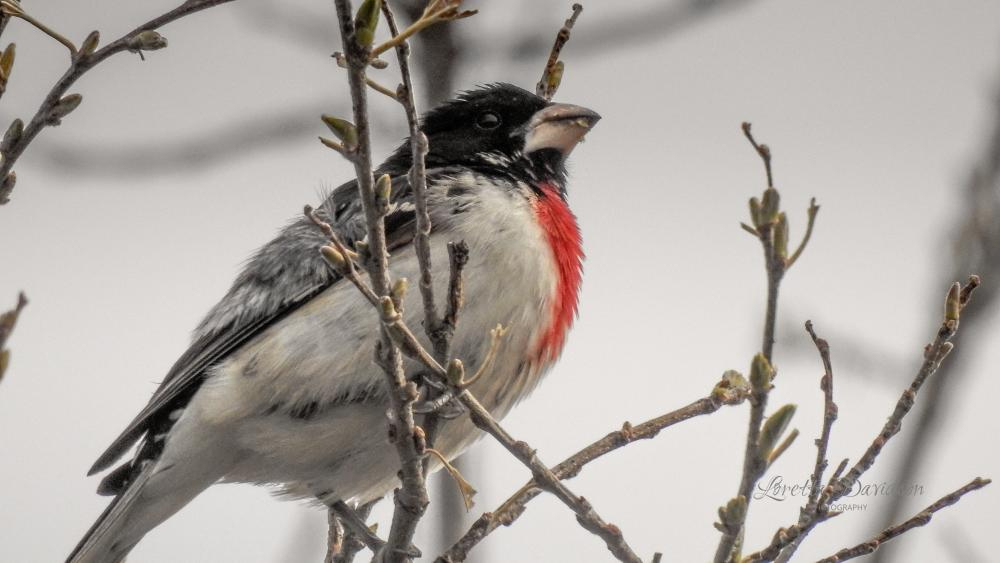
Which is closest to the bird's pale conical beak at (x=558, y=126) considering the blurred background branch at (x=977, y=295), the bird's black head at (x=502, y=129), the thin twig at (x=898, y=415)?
the bird's black head at (x=502, y=129)

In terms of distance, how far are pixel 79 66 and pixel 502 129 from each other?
3.05 m

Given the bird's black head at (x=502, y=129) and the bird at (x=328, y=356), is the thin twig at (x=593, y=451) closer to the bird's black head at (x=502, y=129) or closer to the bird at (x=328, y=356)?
the bird at (x=328, y=356)

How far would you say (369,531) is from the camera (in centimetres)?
513

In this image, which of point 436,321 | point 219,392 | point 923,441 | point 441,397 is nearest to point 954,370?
point 923,441

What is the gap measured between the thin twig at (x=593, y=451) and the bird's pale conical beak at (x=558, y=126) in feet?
7.56

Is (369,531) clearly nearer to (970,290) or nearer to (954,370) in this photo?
(954,370)

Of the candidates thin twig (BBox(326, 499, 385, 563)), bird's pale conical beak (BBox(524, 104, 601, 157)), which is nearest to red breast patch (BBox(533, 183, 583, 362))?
bird's pale conical beak (BBox(524, 104, 601, 157))

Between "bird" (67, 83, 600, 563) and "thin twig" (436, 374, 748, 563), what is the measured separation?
770 millimetres

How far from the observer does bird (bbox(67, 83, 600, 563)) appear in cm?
463

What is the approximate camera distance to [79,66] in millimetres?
2807

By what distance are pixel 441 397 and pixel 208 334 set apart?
1.63 metres

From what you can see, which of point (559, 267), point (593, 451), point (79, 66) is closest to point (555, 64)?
point (559, 267)

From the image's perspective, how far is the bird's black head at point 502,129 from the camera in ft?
18.4

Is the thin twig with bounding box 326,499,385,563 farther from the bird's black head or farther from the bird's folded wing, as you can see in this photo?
the bird's black head
